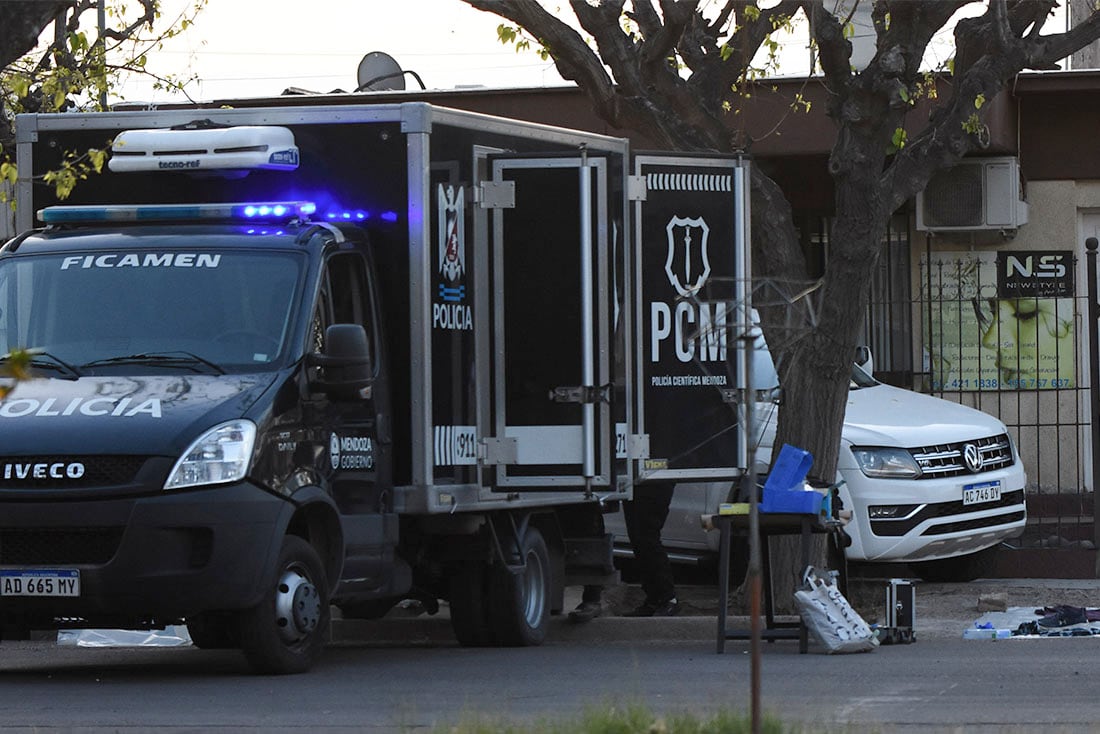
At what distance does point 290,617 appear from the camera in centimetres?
948

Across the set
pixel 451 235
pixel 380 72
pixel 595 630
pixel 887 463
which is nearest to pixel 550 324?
pixel 451 235

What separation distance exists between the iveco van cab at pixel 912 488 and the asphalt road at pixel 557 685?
1.39 m

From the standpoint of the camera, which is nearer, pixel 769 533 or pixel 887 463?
pixel 769 533

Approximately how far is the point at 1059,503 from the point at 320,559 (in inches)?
341

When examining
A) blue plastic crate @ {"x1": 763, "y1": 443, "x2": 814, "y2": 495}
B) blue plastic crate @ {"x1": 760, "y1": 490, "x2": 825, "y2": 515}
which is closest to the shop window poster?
blue plastic crate @ {"x1": 763, "y1": 443, "x2": 814, "y2": 495}

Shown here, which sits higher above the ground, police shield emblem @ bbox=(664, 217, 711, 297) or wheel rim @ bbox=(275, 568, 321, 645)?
police shield emblem @ bbox=(664, 217, 711, 297)

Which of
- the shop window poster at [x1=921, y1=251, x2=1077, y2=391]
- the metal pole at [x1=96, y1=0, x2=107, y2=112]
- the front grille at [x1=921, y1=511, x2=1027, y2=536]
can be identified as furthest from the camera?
the shop window poster at [x1=921, y1=251, x2=1077, y2=391]

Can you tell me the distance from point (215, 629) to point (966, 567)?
21.5ft

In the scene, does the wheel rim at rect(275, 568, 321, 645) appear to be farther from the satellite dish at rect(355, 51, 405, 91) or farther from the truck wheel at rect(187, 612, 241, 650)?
the satellite dish at rect(355, 51, 405, 91)

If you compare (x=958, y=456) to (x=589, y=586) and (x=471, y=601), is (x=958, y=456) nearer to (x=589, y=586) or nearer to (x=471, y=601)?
(x=589, y=586)

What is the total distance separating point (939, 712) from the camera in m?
8.09

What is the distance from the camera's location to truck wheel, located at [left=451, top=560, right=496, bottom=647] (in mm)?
11320

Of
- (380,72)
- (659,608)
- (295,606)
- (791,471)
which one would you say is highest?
(380,72)

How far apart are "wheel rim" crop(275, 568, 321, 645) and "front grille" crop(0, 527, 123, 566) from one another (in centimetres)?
83
